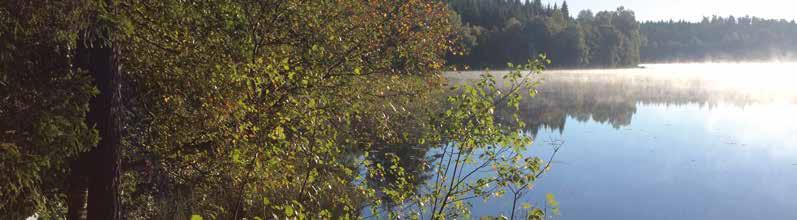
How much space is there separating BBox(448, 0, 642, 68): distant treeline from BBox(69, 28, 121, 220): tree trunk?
90.0 meters

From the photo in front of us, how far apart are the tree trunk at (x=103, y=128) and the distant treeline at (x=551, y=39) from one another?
8998 cm

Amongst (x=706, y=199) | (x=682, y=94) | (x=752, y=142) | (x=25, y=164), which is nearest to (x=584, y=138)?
(x=752, y=142)

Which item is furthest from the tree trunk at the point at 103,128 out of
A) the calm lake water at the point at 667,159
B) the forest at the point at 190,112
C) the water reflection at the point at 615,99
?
the water reflection at the point at 615,99

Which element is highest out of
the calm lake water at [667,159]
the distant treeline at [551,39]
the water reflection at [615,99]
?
the distant treeline at [551,39]

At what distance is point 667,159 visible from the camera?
78.9 ft

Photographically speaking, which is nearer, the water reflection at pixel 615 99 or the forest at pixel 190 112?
the forest at pixel 190 112

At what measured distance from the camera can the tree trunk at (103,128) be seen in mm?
7809

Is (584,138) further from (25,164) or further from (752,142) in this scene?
(25,164)

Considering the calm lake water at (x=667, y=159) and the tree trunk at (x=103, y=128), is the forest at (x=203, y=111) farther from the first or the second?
the calm lake water at (x=667, y=159)

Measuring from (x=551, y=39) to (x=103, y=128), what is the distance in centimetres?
11150

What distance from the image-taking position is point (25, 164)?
6.01m

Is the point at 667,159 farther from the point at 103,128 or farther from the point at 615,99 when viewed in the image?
the point at 615,99

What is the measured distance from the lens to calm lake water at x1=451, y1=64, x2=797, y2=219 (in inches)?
661

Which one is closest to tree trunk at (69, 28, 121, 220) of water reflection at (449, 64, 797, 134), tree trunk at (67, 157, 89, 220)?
tree trunk at (67, 157, 89, 220)
